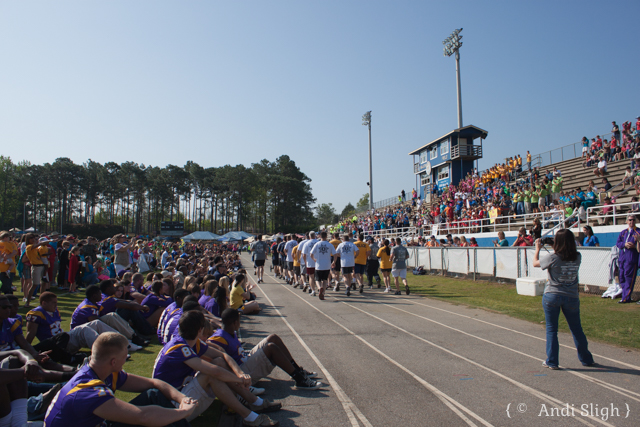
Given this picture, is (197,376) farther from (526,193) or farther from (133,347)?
(526,193)

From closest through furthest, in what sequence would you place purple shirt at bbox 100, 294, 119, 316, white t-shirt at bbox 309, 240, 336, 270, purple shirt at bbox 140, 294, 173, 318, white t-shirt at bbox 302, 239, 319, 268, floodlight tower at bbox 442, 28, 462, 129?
purple shirt at bbox 100, 294, 119, 316, purple shirt at bbox 140, 294, 173, 318, white t-shirt at bbox 309, 240, 336, 270, white t-shirt at bbox 302, 239, 319, 268, floodlight tower at bbox 442, 28, 462, 129

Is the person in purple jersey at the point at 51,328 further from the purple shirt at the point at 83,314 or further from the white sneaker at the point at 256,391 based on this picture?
the white sneaker at the point at 256,391

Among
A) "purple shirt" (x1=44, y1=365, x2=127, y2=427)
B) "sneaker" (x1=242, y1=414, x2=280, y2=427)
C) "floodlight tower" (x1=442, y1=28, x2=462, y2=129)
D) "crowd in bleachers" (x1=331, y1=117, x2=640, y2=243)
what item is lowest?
"sneaker" (x1=242, y1=414, x2=280, y2=427)

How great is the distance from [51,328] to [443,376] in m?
5.98

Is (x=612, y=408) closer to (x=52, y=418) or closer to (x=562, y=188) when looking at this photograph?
(x=52, y=418)

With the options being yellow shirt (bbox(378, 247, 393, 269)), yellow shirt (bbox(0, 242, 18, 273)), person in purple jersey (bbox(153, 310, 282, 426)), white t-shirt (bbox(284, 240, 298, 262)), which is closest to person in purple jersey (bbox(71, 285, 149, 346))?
person in purple jersey (bbox(153, 310, 282, 426))

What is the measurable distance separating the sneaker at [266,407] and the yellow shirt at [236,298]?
4711 millimetres

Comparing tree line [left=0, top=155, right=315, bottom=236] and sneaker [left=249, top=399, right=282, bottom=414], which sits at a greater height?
tree line [left=0, top=155, right=315, bottom=236]

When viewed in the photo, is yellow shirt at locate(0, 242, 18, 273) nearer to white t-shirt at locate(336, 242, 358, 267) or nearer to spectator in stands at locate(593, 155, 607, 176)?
white t-shirt at locate(336, 242, 358, 267)

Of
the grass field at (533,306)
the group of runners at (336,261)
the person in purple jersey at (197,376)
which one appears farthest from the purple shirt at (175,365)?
the group of runners at (336,261)

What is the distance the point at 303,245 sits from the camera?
14047 millimetres

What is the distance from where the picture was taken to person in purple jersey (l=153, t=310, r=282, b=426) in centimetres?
388

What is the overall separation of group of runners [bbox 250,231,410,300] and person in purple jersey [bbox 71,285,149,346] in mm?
6428

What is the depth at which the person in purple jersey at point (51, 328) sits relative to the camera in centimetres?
576
